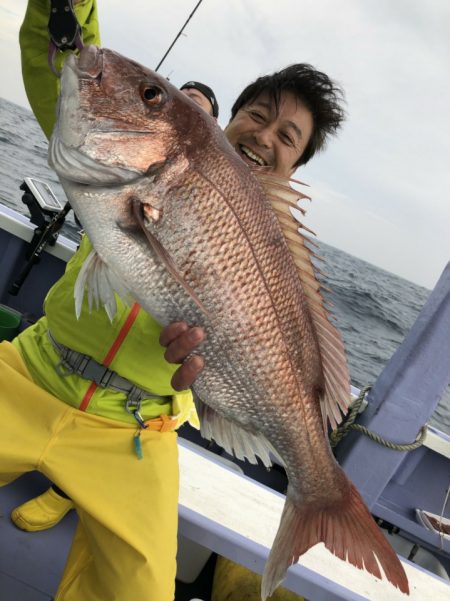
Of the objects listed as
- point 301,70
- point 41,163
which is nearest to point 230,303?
point 301,70

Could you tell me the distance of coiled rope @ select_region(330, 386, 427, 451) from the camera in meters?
3.37

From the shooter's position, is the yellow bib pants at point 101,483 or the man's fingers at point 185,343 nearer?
the man's fingers at point 185,343

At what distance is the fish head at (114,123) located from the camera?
1.24 m

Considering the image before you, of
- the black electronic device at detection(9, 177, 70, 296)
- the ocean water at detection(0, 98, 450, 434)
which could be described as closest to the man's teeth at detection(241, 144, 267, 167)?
the black electronic device at detection(9, 177, 70, 296)

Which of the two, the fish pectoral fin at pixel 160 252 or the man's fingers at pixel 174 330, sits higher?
the fish pectoral fin at pixel 160 252

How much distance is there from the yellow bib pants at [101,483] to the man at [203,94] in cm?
205

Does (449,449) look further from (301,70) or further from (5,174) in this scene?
(5,174)

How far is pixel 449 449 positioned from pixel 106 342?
3160 millimetres

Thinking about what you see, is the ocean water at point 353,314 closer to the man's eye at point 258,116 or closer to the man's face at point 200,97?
the man's face at point 200,97

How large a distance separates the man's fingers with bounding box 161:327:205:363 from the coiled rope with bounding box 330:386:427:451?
236 centimetres

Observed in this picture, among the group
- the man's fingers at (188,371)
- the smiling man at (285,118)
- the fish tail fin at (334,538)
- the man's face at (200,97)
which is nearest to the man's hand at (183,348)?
the man's fingers at (188,371)

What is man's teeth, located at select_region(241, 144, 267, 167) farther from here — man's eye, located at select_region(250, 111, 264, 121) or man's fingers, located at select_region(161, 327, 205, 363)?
man's fingers, located at select_region(161, 327, 205, 363)

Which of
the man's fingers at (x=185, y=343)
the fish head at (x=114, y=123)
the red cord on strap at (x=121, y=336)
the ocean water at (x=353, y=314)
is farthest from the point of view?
the ocean water at (x=353, y=314)

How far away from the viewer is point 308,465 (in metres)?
1.56
